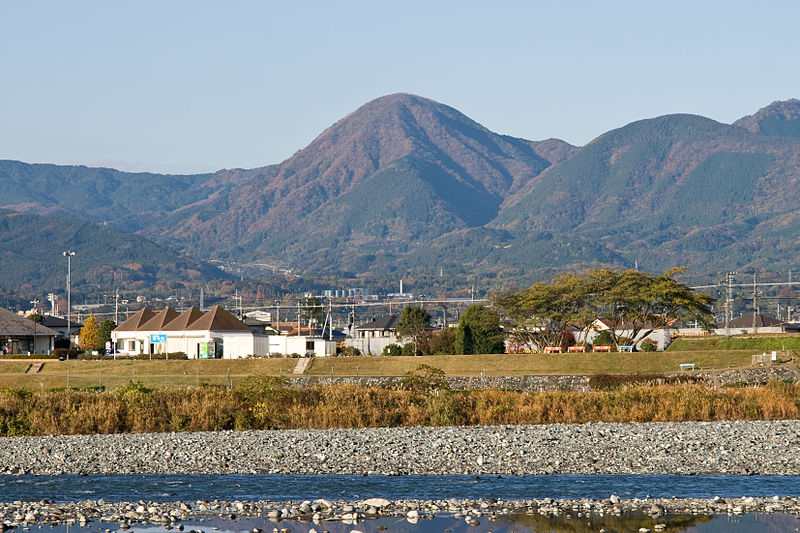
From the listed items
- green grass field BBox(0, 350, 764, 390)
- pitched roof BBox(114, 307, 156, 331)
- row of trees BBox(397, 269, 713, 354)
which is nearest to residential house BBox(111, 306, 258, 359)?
pitched roof BBox(114, 307, 156, 331)

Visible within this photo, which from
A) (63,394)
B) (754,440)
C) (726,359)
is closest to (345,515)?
(754,440)

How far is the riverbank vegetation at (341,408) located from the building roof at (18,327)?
182 feet

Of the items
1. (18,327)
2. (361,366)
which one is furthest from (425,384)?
(18,327)

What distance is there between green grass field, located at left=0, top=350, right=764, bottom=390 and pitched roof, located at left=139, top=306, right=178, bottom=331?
20072mm

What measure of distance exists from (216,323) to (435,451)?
6987 centimetres

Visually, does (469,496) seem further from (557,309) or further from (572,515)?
(557,309)

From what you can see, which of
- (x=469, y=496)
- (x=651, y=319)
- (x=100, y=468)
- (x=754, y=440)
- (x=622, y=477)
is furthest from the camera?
(x=651, y=319)

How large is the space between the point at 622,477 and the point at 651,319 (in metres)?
70.8

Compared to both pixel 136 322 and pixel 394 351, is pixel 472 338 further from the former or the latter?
pixel 136 322

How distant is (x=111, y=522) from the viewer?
23203 mm

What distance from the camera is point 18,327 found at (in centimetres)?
9794

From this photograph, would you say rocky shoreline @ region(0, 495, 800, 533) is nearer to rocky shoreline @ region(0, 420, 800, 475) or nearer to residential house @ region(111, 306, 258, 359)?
rocky shoreline @ region(0, 420, 800, 475)

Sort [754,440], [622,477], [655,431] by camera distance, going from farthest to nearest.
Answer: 1. [655,431]
2. [754,440]
3. [622,477]

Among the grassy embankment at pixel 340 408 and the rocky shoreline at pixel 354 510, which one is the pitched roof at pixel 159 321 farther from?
the rocky shoreline at pixel 354 510
